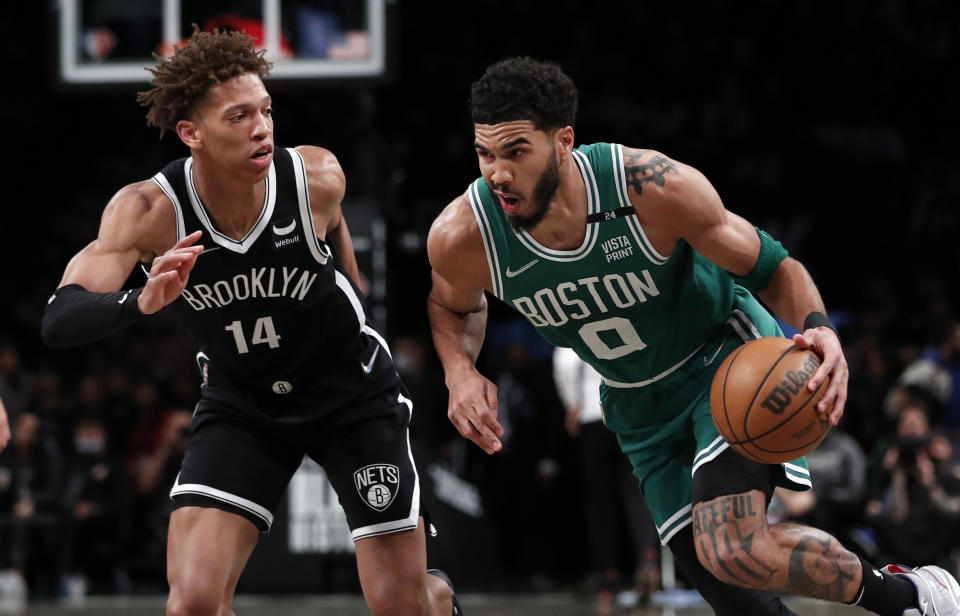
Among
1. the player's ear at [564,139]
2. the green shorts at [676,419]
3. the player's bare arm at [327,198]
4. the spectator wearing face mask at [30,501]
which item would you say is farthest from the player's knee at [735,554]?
the spectator wearing face mask at [30,501]

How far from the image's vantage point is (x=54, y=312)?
3.64m

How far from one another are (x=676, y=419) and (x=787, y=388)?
0.52 metres

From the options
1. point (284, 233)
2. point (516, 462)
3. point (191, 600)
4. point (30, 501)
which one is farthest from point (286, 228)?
point (516, 462)

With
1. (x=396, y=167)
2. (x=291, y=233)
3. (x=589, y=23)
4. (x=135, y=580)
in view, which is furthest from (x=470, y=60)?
(x=291, y=233)

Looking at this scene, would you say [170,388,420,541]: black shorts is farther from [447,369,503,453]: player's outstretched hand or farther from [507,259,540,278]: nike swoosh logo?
[507,259,540,278]: nike swoosh logo

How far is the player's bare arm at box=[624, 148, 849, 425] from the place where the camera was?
3814 millimetres

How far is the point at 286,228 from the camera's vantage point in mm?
4059

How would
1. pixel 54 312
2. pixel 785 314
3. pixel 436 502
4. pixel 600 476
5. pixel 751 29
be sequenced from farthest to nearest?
pixel 751 29
pixel 436 502
pixel 600 476
pixel 785 314
pixel 54 312

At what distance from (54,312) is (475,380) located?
1.25 metres

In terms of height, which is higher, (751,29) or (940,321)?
(751,29)

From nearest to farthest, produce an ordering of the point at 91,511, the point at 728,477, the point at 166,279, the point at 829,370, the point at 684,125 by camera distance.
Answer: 1. the point at 166,279
2. the point at 829,370
3. the point at 728,477
4. the point at 91,511
5. the point at 684,125

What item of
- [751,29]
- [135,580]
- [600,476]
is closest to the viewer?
[600,476]

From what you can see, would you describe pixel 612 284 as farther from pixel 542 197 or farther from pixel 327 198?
pixel 327 198

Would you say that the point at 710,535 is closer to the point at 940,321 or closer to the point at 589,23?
the point at 940,321
